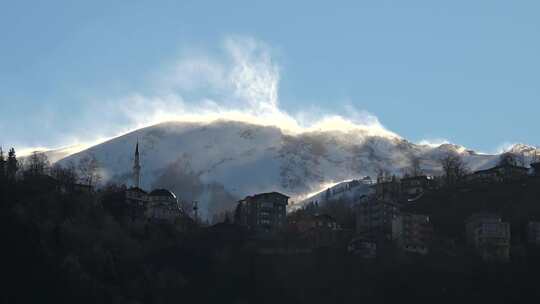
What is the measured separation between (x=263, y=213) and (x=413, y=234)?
32363 millimetres

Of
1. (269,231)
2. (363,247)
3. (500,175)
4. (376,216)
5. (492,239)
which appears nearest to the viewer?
(492,239)

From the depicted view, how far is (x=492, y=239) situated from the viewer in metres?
130

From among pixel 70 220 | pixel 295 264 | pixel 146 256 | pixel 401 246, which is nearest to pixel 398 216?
pixel 401 246

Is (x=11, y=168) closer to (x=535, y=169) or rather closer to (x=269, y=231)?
(x=269, y=231)

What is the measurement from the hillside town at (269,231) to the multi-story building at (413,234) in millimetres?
121

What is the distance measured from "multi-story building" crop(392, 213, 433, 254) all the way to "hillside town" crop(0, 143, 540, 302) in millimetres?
121

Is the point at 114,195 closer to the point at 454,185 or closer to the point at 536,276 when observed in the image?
the point at 454,185

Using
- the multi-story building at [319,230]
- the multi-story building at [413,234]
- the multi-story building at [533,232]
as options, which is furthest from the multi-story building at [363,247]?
Result: the multi-story building at [533,232]

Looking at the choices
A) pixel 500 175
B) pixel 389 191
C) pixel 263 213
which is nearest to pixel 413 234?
pixel 263 213

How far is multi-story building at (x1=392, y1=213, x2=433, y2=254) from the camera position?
131625mm

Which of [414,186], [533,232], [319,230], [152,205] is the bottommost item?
[533,232]

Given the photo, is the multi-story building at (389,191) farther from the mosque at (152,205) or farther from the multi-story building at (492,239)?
the mosque at (152,205)

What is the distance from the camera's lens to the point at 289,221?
515 feet

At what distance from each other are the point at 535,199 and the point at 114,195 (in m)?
57.6
